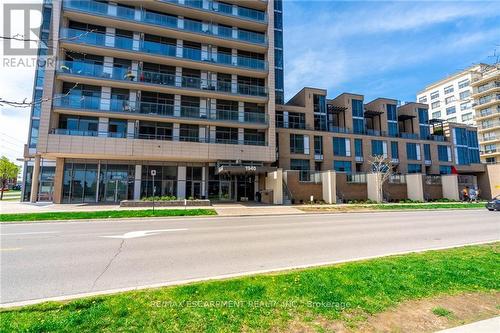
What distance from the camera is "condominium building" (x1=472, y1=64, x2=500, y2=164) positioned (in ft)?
208

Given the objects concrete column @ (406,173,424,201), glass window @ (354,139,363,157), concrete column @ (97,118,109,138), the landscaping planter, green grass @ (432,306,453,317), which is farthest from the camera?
glass window @ (354,139,363,157)

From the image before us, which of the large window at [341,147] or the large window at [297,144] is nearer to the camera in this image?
the large window at [297,144]

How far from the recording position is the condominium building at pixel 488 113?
208ft

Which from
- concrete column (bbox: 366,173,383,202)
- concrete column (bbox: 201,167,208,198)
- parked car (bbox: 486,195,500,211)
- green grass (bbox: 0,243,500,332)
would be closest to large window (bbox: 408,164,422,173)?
concrete column (bbox: 366,173,383,202)

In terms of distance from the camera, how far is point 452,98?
254 ft

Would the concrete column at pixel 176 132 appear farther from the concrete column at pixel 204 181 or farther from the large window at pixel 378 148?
the large window at pixel 378 148

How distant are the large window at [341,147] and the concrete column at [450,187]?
13343 millimetres

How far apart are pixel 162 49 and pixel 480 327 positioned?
33122mm

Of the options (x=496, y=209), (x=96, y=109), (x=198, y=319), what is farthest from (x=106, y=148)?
(x=496, y=209)

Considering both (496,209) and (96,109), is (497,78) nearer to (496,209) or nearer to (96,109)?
(496,209)

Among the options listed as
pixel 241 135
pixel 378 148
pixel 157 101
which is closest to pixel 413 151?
pixel 378 148

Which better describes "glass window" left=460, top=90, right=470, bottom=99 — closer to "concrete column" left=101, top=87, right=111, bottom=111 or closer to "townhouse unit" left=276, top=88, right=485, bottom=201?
"townhouse unit" left=276, top=88, right=485, bottom=201

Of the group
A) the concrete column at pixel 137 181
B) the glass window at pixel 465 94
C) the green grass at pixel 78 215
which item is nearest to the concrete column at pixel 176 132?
the concrete column at pixel 137 181

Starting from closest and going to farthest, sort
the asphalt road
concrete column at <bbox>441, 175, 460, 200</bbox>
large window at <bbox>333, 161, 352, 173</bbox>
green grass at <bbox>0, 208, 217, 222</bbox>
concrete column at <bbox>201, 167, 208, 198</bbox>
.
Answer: the asphalt road → green grass at <bbox>0, 208, 217, 222</bbox> → concrete column at <bbox>201, 167, 208, 198</bbox> → concrete column at <bbox>441, 175, 460, 200</bbox> → large window at <bbox>333, 161, 352, 173</bbox>
